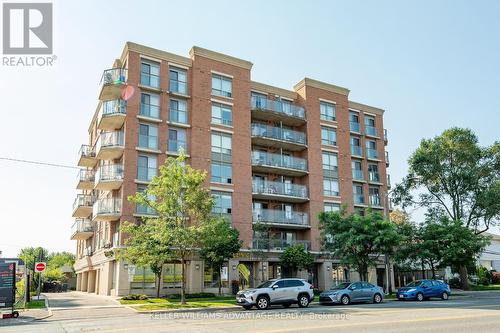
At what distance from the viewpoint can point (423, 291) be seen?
30.0 metres

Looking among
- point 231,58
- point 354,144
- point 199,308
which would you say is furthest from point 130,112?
point 354,144

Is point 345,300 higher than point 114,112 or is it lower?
lower

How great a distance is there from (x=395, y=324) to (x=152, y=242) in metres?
16.1

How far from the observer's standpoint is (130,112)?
3538 centimetres

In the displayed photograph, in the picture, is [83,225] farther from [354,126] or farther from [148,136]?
[354,126]

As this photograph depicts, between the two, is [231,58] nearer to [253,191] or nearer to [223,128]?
[223,128]

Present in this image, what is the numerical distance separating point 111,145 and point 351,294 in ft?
67.2

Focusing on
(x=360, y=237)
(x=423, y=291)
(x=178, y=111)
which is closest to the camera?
(x=423, y=291)

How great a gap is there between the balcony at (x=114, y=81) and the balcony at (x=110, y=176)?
19.1 ft

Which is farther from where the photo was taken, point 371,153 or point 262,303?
point 371,153

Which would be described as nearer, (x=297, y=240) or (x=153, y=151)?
(x=153, y=151)

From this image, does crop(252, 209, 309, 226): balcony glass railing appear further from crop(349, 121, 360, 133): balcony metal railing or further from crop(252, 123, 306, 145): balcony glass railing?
crop(349, 121, 360, 133): balcony metal railing

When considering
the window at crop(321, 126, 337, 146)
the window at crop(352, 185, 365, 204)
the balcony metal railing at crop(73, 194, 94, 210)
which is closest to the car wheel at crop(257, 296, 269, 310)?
the window at crop(321, 126, 337, 146)

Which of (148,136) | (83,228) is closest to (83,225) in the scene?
(83,228)
